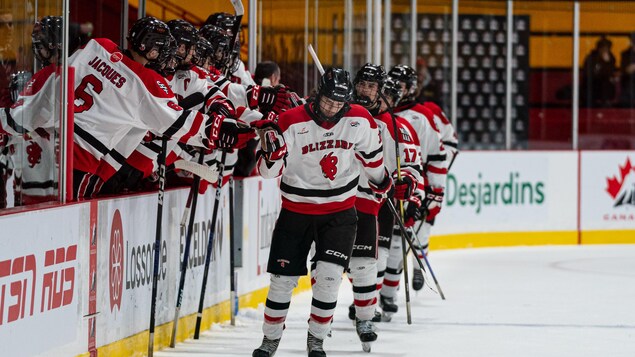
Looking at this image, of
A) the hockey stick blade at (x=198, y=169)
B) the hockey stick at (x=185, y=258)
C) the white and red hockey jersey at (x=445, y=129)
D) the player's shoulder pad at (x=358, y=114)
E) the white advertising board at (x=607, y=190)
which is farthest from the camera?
the white advertising board at (x=607, y=190)

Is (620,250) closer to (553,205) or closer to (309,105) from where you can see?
(553,205)

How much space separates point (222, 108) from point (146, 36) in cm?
53

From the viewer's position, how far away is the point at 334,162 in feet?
19.1

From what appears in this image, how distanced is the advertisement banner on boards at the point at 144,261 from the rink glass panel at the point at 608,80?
7.42 metres

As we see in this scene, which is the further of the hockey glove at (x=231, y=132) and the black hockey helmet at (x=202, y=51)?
the black hockey helmet at (x=202, y=51)

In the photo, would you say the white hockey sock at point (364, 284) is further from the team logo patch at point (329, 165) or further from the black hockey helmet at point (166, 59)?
the black hockey helmet at point (166, 59)

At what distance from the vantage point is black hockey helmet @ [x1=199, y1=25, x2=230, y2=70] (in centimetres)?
683

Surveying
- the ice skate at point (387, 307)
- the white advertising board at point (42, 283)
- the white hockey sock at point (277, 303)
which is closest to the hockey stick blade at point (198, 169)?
the white hockey sock at point (277, 303)

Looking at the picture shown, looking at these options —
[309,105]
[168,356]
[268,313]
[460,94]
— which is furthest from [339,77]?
[460,94]

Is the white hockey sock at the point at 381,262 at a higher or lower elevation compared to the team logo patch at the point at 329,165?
lower

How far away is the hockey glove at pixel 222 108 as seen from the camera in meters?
6.06

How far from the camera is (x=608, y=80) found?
14.1 meters

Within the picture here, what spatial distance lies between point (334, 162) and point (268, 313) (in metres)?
0.72

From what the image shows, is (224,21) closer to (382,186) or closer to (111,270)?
(382,186)
